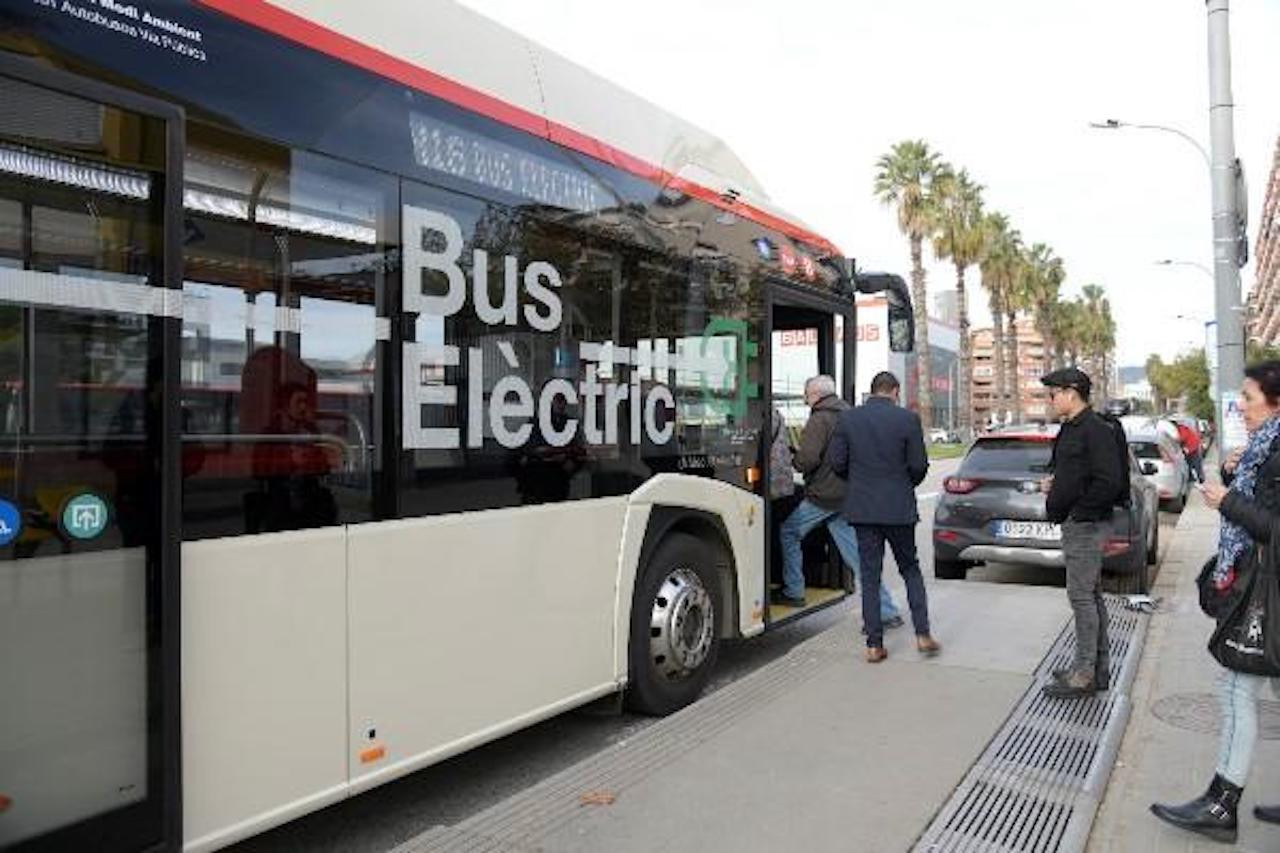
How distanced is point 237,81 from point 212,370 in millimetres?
891

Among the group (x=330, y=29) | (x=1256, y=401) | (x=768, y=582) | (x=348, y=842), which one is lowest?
(x=348, y=842)

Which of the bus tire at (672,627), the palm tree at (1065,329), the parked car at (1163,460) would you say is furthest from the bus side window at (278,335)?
the palm tree at (1065,329)

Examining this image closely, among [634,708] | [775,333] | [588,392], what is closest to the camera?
[588,392]

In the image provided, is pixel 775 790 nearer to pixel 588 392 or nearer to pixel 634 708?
pixel 634 708

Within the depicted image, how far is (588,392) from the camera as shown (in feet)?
15.7

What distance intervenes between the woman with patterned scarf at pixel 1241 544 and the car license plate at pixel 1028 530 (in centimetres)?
552

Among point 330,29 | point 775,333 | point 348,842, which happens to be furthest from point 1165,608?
point 330,29

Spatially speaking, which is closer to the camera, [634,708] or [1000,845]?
[1000,845]

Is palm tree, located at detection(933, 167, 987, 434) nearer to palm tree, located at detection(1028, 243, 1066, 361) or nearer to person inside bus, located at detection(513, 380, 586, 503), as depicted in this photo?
palm tree, located at detection(1028, 243, 1066, 361)

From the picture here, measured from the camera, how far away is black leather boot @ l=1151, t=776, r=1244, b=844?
12.8ft

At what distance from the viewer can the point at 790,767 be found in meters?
4.69

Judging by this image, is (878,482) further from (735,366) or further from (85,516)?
(85,516)

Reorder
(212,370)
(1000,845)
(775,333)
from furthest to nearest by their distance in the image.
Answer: (775,333)
(1000,845)
(212,370)

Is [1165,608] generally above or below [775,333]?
below
